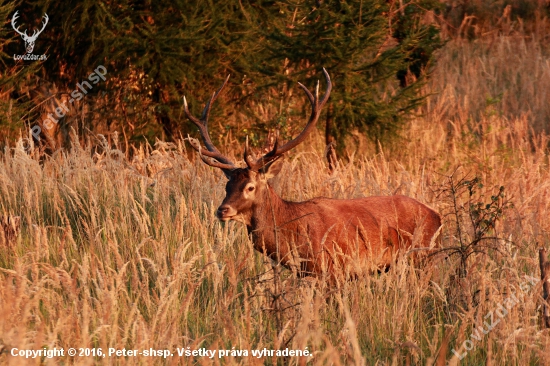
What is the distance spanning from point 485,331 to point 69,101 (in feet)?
34.1

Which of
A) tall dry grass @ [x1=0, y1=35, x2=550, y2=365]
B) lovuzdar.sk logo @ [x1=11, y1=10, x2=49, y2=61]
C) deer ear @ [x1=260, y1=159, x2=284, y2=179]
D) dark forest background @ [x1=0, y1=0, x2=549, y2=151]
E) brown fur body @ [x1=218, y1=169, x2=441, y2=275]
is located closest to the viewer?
tall dry grass @ [x1=0, y1=35, x2=550, y2=365]

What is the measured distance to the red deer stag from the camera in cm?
641

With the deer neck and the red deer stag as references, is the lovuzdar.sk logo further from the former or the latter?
the deer neck

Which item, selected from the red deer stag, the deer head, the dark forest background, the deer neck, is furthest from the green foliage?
the deer neck

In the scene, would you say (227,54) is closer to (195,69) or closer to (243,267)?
(195,69)

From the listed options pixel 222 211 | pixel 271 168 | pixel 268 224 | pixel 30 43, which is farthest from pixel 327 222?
pixel 30 43

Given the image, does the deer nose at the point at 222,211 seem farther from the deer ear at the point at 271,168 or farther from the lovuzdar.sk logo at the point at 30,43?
the lovuzdar.sk logo at the point at 30,43

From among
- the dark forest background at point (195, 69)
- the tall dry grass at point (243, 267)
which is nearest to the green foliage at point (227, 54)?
the dark forest background at point (195, 69)

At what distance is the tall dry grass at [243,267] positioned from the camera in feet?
14.1

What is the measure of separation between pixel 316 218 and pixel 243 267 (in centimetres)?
77

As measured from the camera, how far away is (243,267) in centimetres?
634

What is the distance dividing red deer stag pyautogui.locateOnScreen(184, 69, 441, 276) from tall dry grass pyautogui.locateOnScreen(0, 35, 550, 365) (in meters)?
0.27

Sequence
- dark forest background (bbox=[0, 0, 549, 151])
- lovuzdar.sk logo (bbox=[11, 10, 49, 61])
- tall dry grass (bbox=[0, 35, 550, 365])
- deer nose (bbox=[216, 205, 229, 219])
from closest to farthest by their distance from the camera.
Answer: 1. tall dry grass (bbox=[0, 35, 550, 365])
2. deer nose (bbox=[216, 205, 229, 219])
3. dark forest background (bbox=[0, 0, 549, 151])
4. lovuzdar.sk logo (bbox=[11, 10, 49, 61])

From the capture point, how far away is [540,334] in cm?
455
